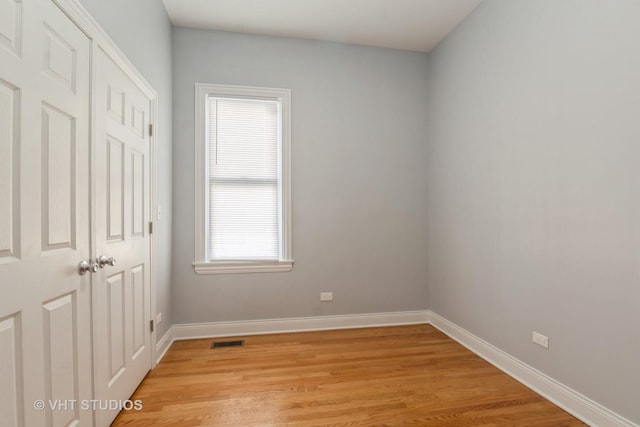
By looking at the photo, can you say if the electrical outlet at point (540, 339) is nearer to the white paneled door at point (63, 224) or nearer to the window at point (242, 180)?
the window at point (242, 180)

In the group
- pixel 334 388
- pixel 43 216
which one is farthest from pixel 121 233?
pixel 334 388

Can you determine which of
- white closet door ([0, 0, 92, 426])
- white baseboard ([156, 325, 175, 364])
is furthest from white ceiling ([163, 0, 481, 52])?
white baseboard ([156, 325, 175, 364])

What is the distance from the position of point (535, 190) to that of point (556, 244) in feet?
1.32

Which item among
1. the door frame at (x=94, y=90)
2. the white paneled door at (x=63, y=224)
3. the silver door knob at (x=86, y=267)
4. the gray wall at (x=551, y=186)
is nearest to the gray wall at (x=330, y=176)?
the gray wall at (x=551, y=186)

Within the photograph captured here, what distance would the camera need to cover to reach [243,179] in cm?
319

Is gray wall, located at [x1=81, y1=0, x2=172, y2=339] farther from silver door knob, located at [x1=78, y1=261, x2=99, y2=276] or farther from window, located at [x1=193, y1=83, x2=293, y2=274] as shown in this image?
silver door knob, located at [x1=78, y1=261, x2=99, y2=276]

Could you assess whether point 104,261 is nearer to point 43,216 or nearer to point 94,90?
point 43,216

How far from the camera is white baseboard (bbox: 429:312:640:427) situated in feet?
5.74

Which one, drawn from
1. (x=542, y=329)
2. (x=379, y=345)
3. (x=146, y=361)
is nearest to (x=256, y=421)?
(x=146, y=361)

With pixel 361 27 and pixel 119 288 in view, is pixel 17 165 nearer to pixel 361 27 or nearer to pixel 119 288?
pixel 119 288

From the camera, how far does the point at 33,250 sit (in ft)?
3.91

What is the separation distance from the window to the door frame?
2.05 ft

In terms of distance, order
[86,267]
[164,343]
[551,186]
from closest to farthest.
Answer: [86,267] < [551,186] < [164,343]

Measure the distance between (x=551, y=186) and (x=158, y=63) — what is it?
3.16m
